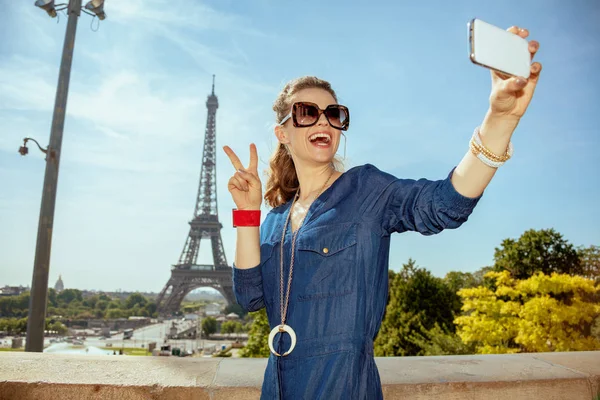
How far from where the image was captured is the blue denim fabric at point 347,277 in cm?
113

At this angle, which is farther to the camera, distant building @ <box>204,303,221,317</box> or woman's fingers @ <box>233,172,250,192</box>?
distant building @ <box>204,303,221,317</box>

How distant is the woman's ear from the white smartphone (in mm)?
850

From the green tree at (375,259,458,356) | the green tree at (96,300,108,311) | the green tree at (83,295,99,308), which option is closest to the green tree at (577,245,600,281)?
the green tree at (375,259,458,356)

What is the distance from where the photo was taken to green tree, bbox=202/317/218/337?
68.5 meters

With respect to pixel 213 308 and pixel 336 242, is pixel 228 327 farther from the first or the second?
pixel 336 242

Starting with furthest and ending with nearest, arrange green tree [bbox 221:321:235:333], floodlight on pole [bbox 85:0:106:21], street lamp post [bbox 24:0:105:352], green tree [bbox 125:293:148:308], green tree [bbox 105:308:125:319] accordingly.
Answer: green tree [bbox 221:321:235:333] → green tree [bbox 125:293:148:308] → green tree [bbox 105:308:125:319] → floodlight on pole [bbox 85:0:106:21] → street lamp post [bbox 24:0:105:352]

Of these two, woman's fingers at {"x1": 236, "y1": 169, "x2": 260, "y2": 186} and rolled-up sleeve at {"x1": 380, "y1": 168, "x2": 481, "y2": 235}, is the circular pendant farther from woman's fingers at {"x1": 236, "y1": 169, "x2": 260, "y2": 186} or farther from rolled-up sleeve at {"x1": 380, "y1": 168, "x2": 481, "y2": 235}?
woman's fingers at {"x1": 236, "y1": 169, "x2": 260, "y2": 186}

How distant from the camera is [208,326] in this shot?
69.4 metres

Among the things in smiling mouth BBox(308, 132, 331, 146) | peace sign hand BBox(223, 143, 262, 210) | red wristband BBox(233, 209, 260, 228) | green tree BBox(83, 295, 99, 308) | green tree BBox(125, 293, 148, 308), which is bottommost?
green tree BBox(125, 293, 148, 308)

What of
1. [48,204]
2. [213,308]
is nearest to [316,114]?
[48,204]

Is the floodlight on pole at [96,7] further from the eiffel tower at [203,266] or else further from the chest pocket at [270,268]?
the eiffel tower at [203,266]

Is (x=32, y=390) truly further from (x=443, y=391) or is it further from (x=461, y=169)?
(x=461, y=169)

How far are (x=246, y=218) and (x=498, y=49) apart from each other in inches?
35.8

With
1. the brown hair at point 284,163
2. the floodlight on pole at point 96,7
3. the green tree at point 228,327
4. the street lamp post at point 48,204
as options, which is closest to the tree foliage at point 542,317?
the street lamp post at point 48,204
